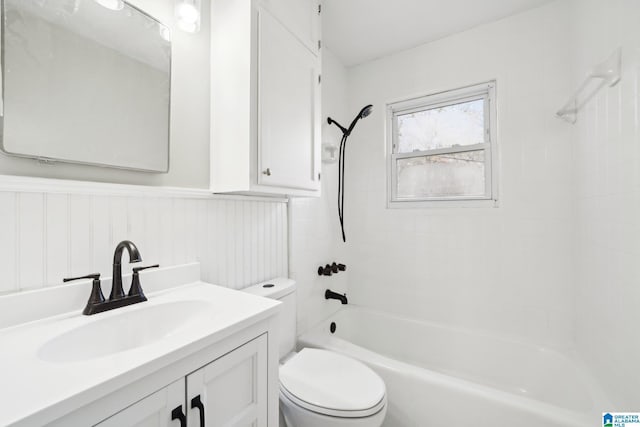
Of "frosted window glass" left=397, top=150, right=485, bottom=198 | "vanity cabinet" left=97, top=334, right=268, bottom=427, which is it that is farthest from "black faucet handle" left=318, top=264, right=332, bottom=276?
"vanity cabinet" left=97, top=334, right=268, bottom=427

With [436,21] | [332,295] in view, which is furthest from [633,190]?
[332,295]

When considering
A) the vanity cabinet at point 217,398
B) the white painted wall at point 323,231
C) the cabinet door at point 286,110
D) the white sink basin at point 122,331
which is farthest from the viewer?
the white painted wall at point 323,231

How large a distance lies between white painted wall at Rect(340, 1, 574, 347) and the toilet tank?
968mm

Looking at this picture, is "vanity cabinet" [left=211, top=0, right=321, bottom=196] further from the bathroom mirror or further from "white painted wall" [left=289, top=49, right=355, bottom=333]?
"white painted wall" [left=289, top=49, right=355, bottom=333]

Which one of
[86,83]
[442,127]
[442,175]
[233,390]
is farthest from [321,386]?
[442,127]

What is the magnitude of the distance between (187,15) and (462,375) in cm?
255

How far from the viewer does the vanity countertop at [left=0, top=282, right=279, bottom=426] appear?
0.42m

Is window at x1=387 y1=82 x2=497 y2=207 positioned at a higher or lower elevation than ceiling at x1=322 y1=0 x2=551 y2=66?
lower

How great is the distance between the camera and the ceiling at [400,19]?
162 cm

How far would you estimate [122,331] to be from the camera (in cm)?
79

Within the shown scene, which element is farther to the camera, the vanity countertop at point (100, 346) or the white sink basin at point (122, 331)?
the white sink basin at point (122, 331)

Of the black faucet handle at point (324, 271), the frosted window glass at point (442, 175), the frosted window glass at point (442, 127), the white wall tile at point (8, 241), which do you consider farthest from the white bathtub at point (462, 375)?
the frosted window glass at point (442, 127)

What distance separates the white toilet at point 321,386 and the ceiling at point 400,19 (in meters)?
1.76

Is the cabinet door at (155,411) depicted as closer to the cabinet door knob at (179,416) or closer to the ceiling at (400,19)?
the cabinet door knob at (179,416)
